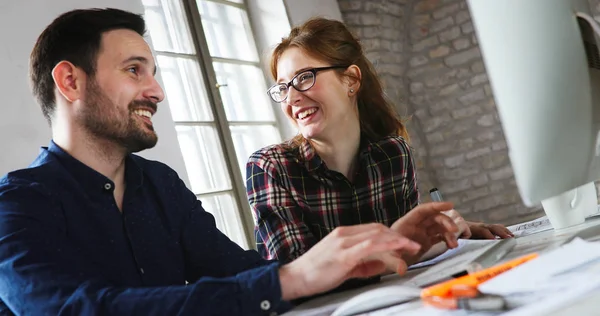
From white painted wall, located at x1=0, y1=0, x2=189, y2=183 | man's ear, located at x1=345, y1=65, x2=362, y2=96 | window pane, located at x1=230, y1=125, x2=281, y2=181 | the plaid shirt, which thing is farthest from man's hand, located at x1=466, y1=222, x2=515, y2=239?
window pane, located at x1=230, y1=125, x2=281, y2=181

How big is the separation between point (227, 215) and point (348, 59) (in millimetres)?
1702

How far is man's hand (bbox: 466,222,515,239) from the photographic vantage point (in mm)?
1630

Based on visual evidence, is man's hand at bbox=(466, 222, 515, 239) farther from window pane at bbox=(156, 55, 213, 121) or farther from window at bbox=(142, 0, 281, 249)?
window pane at bbox=(156, 55, 213, 121)

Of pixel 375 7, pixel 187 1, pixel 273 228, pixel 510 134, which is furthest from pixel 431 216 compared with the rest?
→ pixel 375 7

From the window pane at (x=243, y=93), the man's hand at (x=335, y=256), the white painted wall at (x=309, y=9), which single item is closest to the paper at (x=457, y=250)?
the man's hand at (x=335, y=256)

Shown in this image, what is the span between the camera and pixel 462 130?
5.35 metres

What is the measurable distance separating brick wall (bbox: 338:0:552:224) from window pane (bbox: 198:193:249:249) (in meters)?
1.93

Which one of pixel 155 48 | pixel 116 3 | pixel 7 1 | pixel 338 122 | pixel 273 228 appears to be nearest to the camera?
pixel 273 228

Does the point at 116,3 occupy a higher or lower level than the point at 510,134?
higher

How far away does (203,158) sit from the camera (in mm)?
3586

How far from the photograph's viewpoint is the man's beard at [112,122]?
137cm

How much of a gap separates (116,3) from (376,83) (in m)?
1.31

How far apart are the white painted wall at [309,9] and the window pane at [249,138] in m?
0.70

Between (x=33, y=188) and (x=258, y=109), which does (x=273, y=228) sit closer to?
(x=33, y=188)
